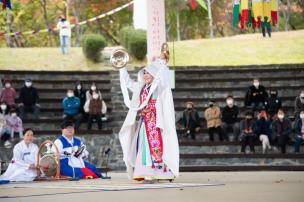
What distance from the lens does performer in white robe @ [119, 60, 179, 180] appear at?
16.2 m

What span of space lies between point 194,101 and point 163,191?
14.1 metres

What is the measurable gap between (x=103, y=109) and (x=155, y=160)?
32.3 feet

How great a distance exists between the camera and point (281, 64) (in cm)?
3244

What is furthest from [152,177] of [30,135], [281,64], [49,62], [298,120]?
[49,62]

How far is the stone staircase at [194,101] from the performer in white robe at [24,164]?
4.27 m

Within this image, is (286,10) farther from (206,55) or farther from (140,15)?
(140,15)

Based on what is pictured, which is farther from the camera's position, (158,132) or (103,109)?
(103,109)

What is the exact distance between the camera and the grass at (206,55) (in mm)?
34594

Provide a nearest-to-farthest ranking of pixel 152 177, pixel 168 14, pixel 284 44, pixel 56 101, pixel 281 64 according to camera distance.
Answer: pixel 152 177 < pixel 56 101 < pixel 281 64 < pixel 284 44 < pixel 168 14

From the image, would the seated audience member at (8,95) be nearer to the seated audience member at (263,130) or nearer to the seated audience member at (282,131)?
the seated audience member at (263,130)

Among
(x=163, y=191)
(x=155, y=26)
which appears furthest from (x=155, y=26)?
(x=163, y=191)

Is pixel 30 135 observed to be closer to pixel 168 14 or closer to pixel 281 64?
pixel 281 64

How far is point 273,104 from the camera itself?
25750 millimetres

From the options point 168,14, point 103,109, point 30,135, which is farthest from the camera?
point 168,14
